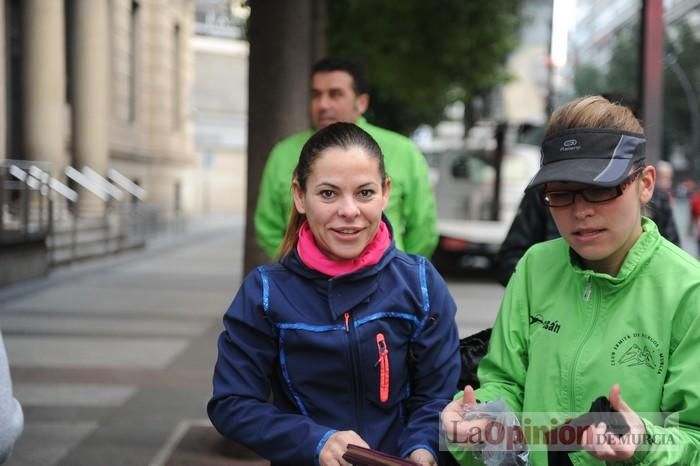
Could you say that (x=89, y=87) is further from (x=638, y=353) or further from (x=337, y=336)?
(x=638, y=353)

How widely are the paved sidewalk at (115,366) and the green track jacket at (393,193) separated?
4.46 ft

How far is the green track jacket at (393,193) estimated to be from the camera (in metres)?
4.31

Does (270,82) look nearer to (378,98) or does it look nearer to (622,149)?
(622,149)

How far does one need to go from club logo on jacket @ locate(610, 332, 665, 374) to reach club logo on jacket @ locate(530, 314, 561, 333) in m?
0.15

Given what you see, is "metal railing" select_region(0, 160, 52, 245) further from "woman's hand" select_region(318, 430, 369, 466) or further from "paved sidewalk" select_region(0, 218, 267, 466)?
"woman's hand" select_region(318, 430, 369, 466)

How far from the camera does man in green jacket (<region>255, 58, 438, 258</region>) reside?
418 cm

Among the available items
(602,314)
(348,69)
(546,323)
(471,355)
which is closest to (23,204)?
(348,69)

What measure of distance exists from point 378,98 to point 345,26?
30.0ft

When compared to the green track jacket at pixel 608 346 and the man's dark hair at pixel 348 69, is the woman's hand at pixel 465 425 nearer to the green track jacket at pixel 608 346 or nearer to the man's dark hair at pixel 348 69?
the green track jacket at pixel 608 346

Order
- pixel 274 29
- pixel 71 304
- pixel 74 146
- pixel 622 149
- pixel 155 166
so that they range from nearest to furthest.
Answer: pixel 622 149
pixel 274 29
pixel 71 304
pixel 74 146
pixel 155 166

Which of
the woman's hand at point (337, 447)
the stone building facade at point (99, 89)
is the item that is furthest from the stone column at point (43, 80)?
the woman's hand at point (337, 447)

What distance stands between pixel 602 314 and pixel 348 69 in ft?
8.09

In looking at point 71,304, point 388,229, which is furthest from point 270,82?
point 71,304

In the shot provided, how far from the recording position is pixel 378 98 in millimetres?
27375
